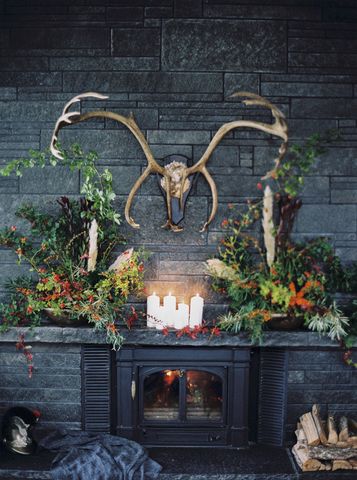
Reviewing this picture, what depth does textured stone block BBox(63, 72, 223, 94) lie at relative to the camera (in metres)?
2.53

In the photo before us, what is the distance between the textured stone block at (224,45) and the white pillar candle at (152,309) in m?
Result: 1.62

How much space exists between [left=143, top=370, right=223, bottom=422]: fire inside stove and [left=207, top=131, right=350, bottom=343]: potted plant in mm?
467

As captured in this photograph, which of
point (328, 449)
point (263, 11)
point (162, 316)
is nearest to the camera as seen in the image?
point (328, 449)

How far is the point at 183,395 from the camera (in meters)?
2.51

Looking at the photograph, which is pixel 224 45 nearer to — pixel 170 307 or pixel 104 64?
pixel 104 64

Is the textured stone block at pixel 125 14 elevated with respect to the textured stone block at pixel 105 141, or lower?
elevated

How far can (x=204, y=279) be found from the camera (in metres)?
2.59

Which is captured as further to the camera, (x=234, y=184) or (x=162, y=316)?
(x=234, y=184)

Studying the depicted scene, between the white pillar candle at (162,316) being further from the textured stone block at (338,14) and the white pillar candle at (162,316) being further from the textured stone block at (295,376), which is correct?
the textured stone block at (338,14)

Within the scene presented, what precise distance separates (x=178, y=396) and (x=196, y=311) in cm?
66

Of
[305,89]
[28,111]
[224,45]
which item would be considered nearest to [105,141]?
[28,111]

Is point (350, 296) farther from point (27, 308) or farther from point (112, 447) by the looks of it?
point (27, 308)

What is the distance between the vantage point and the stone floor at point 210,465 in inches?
89.7

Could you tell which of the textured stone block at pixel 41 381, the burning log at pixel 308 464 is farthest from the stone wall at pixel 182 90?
the burning log at pixel 308 464
